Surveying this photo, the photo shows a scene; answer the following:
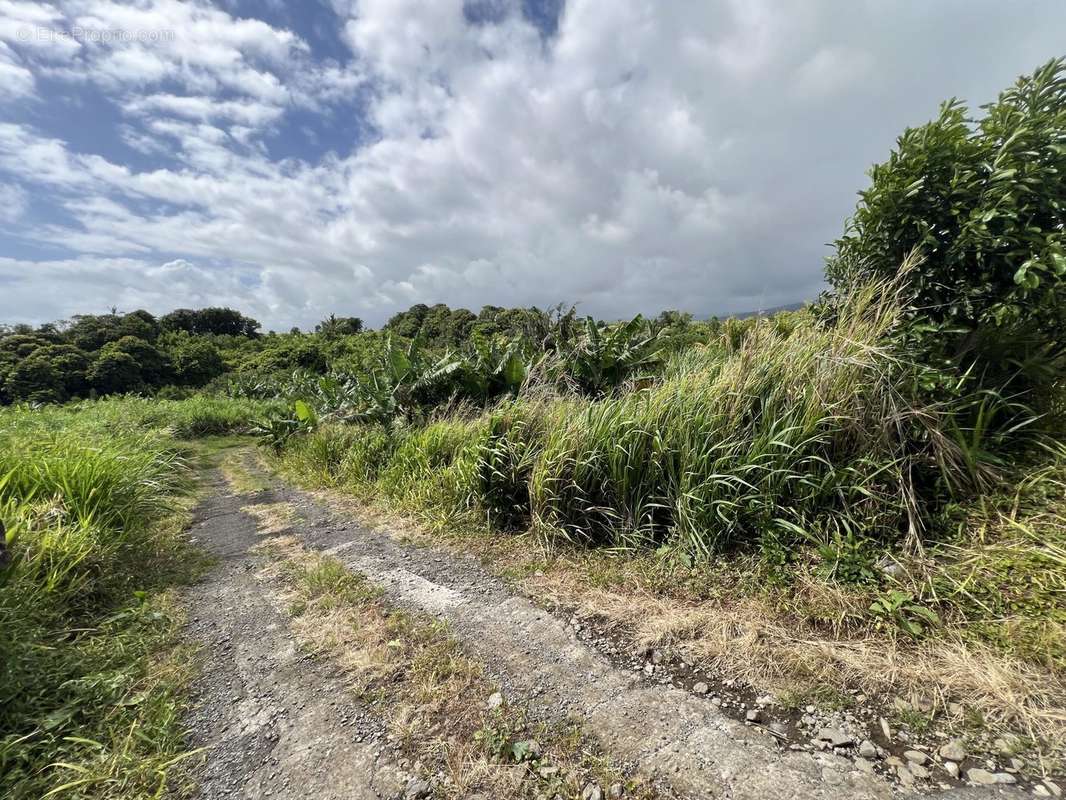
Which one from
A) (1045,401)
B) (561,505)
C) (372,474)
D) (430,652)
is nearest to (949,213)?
(1045,401)

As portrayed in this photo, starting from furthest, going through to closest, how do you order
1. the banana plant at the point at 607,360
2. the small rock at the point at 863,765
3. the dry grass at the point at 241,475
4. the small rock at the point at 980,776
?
the dry grass at the point at 241,475
the banana plant at the point at 607,360
the small rock at the point at 863,765
the small rock at the point at 980,776

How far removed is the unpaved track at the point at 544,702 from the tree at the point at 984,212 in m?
2.63

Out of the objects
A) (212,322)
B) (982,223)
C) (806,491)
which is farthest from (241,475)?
(212,322)

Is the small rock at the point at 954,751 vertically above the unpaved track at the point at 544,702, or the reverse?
the small rock at the point at 954,751

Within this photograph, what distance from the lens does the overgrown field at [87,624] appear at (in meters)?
1.83

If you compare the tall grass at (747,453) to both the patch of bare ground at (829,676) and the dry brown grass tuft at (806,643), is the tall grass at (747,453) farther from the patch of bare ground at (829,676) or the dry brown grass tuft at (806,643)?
the patch of bare ground at (829,676)

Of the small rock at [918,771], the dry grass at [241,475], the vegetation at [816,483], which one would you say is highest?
the vegetation at [816,483]

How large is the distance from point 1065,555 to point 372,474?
646cm

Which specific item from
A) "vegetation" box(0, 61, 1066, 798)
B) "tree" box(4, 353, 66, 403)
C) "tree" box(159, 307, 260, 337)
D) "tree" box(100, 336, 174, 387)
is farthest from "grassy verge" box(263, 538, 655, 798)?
"tree" box(159, 307, 260, 337)

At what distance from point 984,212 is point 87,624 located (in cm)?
633

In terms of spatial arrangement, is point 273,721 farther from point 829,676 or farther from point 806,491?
point 806,491

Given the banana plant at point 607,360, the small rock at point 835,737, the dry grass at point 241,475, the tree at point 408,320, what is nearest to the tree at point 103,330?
the tree at point 408,320

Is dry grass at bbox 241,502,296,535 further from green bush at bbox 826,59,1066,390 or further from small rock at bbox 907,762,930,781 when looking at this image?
green bush at bbox 826,59,1066,390

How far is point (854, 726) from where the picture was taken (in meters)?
1.81
